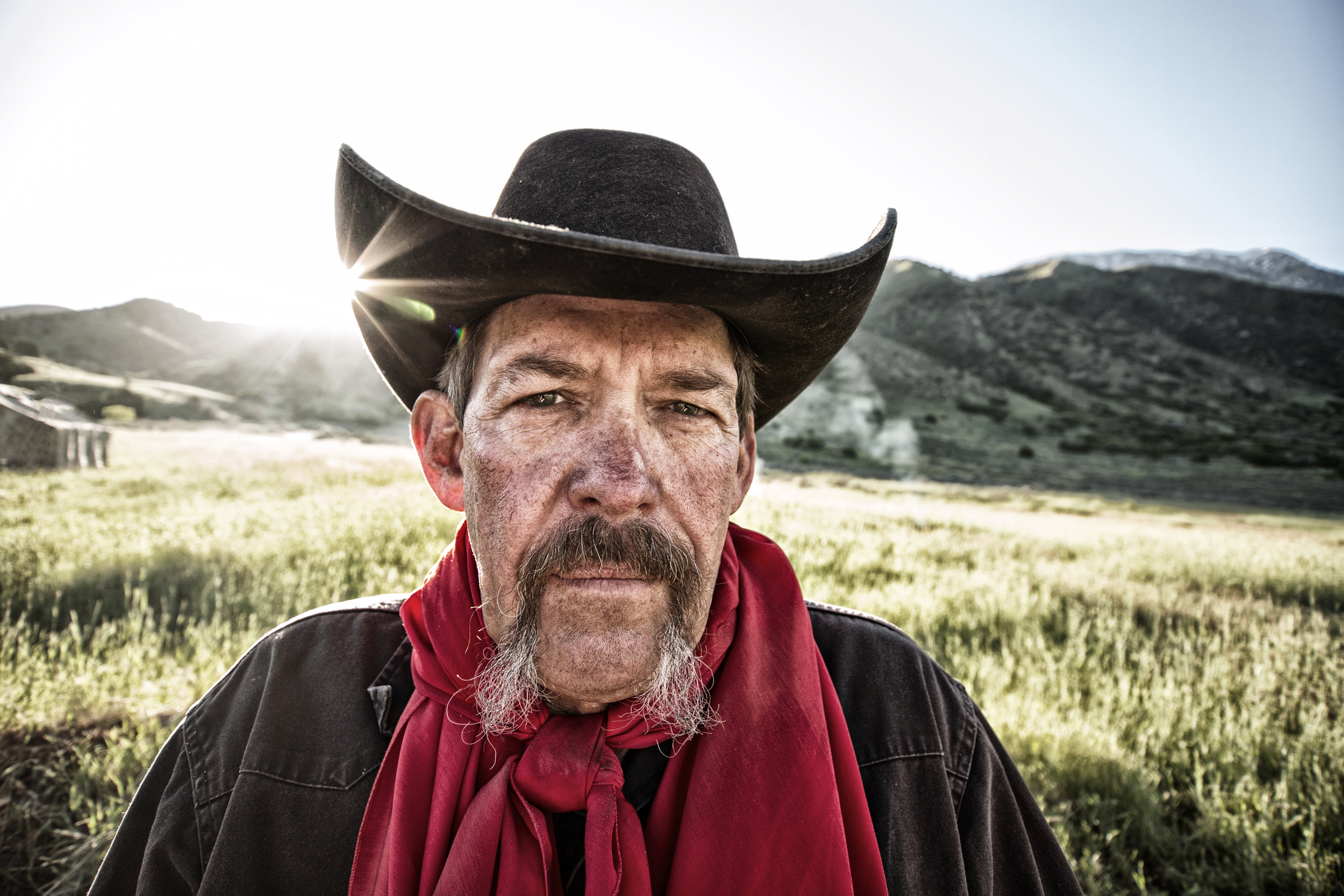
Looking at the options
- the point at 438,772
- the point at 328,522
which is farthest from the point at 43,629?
the point at 438,772

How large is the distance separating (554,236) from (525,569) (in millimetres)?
809

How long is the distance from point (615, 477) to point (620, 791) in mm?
766

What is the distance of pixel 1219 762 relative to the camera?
3.44 m

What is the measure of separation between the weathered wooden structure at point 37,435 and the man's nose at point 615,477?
15.7 meters

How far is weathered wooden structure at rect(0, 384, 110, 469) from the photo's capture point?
36.9ft

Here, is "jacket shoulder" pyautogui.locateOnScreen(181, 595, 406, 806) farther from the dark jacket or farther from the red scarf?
the red scarf

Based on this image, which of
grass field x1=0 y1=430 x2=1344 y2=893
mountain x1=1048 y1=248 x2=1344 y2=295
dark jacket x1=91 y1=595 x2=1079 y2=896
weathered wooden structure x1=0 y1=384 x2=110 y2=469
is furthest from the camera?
mountain x1=1048 y1=248 x2=1344 y2=295

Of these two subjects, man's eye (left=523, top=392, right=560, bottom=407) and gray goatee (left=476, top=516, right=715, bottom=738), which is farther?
man's eye (left=523, top=392, right=560, bottom=407)

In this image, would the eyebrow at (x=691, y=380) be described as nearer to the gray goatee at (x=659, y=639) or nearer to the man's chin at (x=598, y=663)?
the gray goatee at (x=659, y=639)

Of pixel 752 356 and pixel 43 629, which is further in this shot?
pixel 43 629

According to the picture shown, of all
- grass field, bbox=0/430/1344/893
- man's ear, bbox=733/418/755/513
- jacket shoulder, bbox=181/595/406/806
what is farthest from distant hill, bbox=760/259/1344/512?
jacket shoulder, bbox=181/595/406/806

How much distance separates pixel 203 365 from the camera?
155ft

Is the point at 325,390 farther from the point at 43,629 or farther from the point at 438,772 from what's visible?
the point at 438,772

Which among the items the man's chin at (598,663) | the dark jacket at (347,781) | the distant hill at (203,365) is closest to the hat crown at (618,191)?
the man's chin at (598,663)
